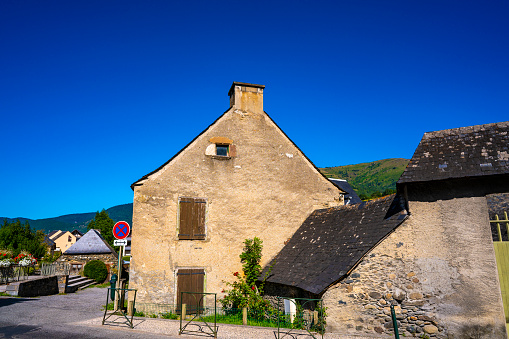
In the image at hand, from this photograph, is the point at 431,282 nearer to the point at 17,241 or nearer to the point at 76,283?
the point at 76,283

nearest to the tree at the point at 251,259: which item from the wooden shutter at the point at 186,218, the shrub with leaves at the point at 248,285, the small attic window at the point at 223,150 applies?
the shrub with leaves at the point at 248,285

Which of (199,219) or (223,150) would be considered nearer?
(199,219)

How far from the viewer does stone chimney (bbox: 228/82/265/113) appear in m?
14.6

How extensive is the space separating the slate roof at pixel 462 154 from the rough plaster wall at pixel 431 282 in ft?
2.50

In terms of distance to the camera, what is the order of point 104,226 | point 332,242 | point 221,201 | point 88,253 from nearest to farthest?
1. point 332,242
2. point 221,201
3. point 88,253
4. point 104,226

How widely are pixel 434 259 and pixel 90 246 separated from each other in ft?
78.5

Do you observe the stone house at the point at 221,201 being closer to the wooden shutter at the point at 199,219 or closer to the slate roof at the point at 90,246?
the wooden shutter at the point at 199,219

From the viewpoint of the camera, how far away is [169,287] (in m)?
12.1

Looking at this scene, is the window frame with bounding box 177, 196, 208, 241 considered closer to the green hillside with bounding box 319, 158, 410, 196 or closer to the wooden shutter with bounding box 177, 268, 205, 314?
the wooden shutter with bounding box 177, 268, 205, 314

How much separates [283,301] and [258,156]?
5.74 metres

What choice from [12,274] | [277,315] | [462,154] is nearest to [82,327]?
[277,315]

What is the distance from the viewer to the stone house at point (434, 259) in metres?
8.62

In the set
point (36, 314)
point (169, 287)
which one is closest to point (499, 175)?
point (169, 287)

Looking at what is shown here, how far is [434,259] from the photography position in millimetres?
9086
